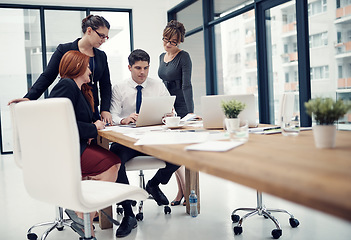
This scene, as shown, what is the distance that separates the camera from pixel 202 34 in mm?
6891

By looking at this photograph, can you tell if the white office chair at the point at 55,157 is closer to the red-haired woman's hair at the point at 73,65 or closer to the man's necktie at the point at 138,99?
the red-haired woman's hair at the point at 73,65

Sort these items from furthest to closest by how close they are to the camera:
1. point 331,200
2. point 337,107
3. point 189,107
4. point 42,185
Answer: point 189,107 < point 42,185 < point 337,107 < point 331,200

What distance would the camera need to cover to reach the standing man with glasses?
9.75ft

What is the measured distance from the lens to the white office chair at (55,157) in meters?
1.49

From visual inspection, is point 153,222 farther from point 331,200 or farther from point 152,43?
point 152,43

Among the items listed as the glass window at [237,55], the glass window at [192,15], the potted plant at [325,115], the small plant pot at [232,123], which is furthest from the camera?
the glass window at [192,15]

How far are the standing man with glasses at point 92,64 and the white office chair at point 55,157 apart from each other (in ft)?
4.20

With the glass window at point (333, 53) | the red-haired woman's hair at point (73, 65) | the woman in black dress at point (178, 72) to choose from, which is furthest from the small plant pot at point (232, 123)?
the glass window at point (333, 53)

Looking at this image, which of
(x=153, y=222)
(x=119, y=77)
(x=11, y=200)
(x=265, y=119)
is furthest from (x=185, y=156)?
(x=119, y=77)

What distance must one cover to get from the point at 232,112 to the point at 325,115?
58 cm

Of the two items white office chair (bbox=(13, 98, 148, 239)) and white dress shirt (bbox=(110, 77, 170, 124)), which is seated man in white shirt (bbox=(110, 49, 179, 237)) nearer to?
white dress shirt (bbox=(110, 77, 170, 124))

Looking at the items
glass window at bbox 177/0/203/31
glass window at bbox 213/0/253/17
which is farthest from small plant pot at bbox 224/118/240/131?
glass window at bbox 177/0/203/31

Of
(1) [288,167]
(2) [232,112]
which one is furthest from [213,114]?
(1) [288,167]

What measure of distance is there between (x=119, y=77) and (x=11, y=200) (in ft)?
14.2
